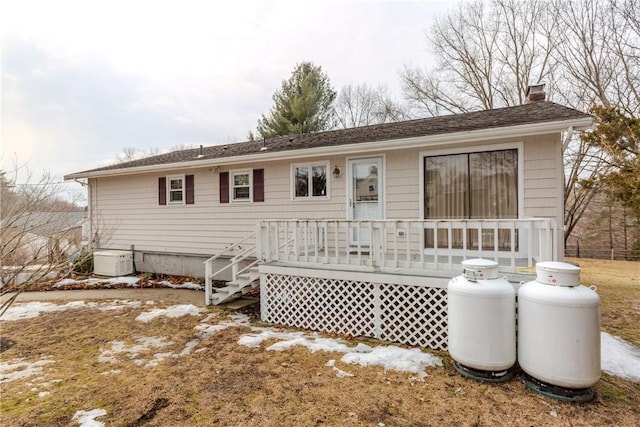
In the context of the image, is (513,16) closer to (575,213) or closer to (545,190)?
(575,213)

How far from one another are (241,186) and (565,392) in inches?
298

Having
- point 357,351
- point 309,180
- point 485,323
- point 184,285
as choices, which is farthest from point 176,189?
point 485,323

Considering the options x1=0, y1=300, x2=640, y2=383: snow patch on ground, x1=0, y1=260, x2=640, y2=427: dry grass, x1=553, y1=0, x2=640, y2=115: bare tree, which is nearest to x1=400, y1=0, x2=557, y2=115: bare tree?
x1=553, y1=0, x2=640, y2=115: bare tree

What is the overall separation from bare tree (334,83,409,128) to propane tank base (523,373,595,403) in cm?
2147

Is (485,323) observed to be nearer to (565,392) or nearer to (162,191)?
(565,392)

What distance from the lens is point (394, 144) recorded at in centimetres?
651

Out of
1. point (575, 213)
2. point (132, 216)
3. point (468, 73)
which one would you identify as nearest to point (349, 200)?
point (132, 216)

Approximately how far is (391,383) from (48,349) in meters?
4.76

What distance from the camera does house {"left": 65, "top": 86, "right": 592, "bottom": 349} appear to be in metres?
4.96

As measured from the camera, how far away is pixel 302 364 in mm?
4082

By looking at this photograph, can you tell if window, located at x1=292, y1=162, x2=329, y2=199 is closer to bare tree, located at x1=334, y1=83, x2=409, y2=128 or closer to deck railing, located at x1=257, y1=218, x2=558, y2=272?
deck railing, located at x1=257, y1=218, x2=558, y2=272

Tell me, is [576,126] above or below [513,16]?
below

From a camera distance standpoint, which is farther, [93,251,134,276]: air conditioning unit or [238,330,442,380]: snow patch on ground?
[93,251,134,276]: air conditioning unit

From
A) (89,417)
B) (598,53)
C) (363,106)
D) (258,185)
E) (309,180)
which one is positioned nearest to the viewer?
(89,417)
